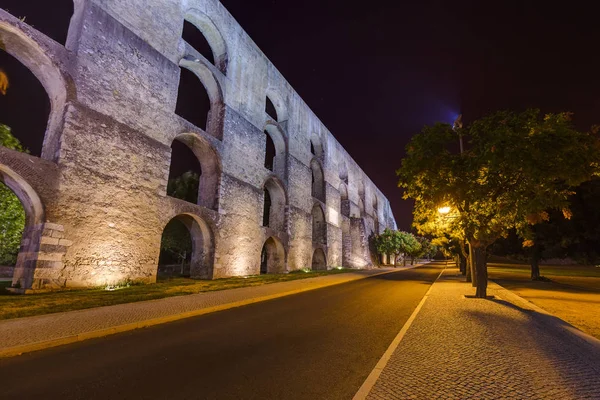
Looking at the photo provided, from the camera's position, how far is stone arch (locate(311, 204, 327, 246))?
3162 centimetres

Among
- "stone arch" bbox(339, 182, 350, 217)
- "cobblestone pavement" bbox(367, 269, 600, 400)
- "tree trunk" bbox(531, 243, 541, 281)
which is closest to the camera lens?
"cobblestone pavement" bbox(367, 269, 600, 400)

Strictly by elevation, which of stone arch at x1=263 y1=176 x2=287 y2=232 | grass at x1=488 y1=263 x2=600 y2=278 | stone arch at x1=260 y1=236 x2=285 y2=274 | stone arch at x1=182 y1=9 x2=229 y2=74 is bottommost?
grass at x1=488 y1=263 x2=600 y2=278

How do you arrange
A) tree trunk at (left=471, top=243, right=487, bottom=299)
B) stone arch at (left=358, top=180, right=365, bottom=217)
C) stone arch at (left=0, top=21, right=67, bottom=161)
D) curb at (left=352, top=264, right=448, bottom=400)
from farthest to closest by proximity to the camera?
stone arch at (left=358, top=180, right=365, bottom=217) < tree trunk at (left=471, top=243, right=487, bottom=299) < stone arch at (left=0, top=21, right=67, bottom=161) < curb at (left=352, top=264, right=448, bottom=400)

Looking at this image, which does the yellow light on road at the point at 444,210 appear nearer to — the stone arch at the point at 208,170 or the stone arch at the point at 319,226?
the stone arch at the point at 208,170

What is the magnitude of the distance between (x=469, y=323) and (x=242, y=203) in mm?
15219

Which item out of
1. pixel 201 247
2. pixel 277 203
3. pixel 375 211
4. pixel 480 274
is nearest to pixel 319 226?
pixel 277 203

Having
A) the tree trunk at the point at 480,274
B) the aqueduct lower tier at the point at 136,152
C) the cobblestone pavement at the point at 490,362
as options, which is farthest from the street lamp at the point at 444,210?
the aqueduct lower tier at the point at 136,152

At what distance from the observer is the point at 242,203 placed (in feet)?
63.9

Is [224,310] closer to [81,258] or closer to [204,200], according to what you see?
[81,258]

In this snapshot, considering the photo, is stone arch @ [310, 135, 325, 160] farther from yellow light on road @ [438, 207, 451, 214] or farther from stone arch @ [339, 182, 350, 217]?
yellow light on road @ [438, 207, 451, 214]

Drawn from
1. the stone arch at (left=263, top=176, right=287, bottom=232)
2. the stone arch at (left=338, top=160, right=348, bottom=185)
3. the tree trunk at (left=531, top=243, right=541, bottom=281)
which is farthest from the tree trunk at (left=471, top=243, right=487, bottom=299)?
the stone arch at (left=338, top=160, right=348, bottom=185)

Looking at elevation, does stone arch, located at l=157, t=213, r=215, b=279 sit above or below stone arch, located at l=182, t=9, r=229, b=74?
below

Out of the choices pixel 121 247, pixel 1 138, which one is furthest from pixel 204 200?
pixel 1 138

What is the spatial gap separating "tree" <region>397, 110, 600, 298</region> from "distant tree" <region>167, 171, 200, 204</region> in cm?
2558
